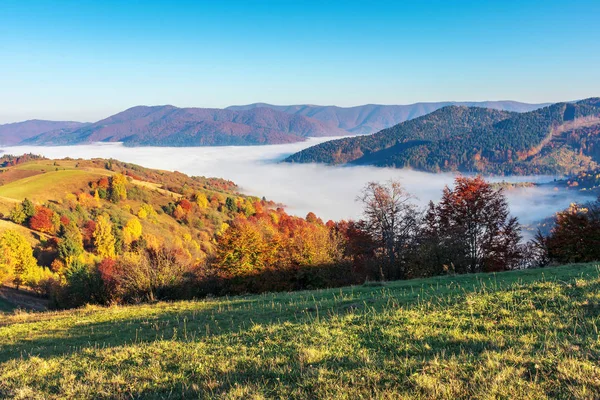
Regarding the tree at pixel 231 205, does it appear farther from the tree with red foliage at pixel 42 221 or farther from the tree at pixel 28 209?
the tree at pixel 28 209

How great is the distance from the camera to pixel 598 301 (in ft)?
26.0

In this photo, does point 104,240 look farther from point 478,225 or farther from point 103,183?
point 478,225

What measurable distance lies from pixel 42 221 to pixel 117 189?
49.7 meters

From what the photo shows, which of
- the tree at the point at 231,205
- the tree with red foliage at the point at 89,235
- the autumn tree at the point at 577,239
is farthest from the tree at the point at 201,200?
the autumn tree at the point at 577,239

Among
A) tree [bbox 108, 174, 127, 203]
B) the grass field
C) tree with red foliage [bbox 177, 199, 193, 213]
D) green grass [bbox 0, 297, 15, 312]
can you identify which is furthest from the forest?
the grass field

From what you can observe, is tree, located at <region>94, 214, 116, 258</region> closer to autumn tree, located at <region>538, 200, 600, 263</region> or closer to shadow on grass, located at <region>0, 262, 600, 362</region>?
shadow on grass, located at <region>0, 262, 600, 362</region>

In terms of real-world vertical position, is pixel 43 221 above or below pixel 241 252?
below

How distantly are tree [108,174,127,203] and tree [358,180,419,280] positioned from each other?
133 meters

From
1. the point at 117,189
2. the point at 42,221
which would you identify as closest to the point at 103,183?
the point at 117,189

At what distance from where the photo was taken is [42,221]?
93750 mm

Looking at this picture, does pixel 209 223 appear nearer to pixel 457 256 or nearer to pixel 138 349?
pixel 457 256

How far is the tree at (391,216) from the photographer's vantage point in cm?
3591

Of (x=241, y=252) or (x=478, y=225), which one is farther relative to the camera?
(x=241, y=252)

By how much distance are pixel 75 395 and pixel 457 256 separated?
105ft
